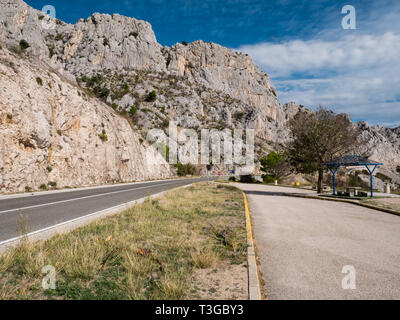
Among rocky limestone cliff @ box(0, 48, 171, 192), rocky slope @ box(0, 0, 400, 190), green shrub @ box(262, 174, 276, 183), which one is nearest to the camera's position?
rocky limestone cliff @ box(0, 48, 171, 192)

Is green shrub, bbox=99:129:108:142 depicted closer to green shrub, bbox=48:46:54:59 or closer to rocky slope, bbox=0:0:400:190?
rocky slope, bbox=0:0:400:190

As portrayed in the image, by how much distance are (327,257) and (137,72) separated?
3887 inches

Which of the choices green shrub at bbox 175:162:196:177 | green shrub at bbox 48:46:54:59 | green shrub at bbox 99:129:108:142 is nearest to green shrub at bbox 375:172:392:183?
green shrub at bbox 99:129:108:142

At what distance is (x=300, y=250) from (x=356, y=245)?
1.55m

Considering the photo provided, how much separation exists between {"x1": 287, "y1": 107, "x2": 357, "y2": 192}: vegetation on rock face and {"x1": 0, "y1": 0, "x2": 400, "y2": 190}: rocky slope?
43632 millimetres

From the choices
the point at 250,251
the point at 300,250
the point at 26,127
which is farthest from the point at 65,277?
the point at 26,127

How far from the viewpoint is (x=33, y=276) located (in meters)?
3.84

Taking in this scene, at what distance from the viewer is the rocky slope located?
75150mm

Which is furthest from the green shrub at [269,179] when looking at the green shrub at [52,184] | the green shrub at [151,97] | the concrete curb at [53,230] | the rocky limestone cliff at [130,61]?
the green shrub at [151,97]

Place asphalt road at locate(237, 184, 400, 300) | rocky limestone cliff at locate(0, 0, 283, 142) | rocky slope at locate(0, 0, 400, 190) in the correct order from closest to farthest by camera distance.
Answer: asphalt road at locate(237, 184, 400, 300), rocky slope at locate(0, 0, 400, 190), rocky limestone cliff at locate(0, 0, 283, 142)

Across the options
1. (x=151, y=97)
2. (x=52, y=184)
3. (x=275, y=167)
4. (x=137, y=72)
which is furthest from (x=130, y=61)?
(x=52, y=184)

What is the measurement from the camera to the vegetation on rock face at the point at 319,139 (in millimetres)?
19453

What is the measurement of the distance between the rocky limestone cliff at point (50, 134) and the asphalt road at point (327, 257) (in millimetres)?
21168

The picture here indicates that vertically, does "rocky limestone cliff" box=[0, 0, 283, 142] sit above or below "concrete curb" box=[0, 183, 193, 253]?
above
